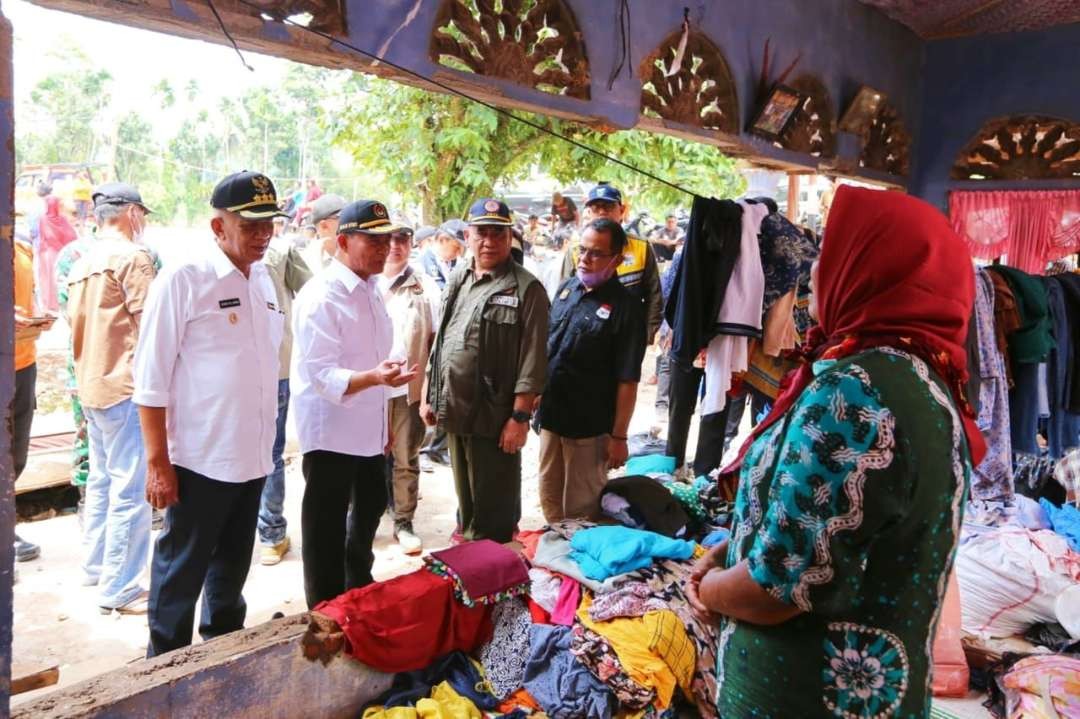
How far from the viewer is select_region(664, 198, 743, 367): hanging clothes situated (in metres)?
3.88

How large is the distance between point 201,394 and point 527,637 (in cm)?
152

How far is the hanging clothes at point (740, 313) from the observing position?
154 inches

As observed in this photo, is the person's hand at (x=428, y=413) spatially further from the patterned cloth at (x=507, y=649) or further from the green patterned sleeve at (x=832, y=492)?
the green patterned sleeve at (x=832, y=492)

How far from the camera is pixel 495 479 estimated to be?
3549mm

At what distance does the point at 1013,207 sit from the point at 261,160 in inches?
1060

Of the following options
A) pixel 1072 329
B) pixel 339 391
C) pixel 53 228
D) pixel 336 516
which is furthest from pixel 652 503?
pixel 53 228

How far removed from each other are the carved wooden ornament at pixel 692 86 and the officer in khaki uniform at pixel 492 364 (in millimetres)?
1026

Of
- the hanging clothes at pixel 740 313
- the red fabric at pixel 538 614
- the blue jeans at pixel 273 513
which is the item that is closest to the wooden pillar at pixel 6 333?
the red fabric at pixel 538 614

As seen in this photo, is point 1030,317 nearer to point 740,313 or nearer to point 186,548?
point 740,313

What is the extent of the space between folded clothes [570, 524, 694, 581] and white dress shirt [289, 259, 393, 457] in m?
1.01

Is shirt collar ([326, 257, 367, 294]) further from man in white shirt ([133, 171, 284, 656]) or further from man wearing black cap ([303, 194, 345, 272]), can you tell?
man wearing black cap ([303, 194, 345, 272])

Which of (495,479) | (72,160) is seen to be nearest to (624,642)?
(495,479)

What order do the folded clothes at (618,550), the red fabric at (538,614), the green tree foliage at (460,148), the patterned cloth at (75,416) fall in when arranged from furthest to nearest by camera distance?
the green tree foliage at (460,148), the patterned cloth at (75,416), the folded clothes at (618,550), the red fabric at (538,614)

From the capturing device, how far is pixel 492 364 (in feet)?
11.3
